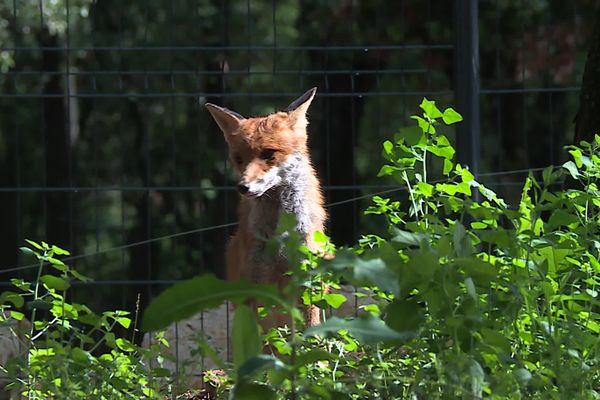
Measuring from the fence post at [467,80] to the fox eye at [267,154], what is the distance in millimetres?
1073

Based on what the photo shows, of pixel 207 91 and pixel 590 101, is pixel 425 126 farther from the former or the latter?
pixel 207 91

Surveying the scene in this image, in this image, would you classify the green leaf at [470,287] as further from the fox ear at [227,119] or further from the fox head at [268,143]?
the fox ear at [227,119]

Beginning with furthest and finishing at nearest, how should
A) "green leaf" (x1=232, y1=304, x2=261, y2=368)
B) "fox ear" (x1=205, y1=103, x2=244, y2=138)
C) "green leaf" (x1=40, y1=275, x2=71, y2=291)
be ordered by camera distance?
"fox ear" (x1=205, y1=103, x2=244, y2=138) < "green leaf" (x1=40, y1=275, x2=71, y2=291) < "green leaf" (x1=232, y1=304, x2=261, y2=368)

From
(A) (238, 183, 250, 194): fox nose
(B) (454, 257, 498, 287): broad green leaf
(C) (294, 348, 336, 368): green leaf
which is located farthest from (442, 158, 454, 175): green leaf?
(A) (238, 183, 250, 194): fox nose

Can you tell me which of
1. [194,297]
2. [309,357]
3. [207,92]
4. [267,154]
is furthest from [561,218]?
[207,92]

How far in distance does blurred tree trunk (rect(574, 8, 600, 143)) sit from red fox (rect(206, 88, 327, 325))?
146 cm

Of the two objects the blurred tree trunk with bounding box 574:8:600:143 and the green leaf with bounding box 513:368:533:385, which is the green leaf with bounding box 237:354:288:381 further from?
the blurred tree trunk with bounding box 574:8:600:143

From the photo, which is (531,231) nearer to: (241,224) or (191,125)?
(241,224)

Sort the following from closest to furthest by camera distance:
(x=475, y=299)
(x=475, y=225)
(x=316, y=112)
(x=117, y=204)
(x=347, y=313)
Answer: (x=475, y=299), (x=475, y=225), (x=347, y=313), (x=316, y=112), (x=117, y=204)

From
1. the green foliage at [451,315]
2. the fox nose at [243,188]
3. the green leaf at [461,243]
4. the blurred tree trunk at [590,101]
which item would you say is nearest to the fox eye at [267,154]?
the fox nose at [243,188]

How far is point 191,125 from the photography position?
1377 centimetres

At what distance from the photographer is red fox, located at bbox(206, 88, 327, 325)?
19.8ft

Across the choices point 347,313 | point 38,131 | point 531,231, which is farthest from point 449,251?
point 38,131

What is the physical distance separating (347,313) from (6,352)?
78.9 inches
